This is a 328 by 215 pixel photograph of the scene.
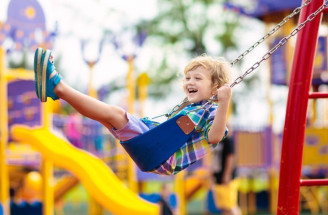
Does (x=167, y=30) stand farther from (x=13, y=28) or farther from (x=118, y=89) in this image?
(x=13, y=28)

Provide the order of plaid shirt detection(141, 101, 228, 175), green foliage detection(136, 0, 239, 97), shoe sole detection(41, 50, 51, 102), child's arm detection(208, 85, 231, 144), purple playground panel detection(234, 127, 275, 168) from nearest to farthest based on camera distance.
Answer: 1. shoe sole detection(41, 50, 51, 102)
2. child's arm detection(208, 85, 231, 144)
3. plaid shirt detection(141, 101, 228, 175)
4. purple playground panel detection(234, 127, 275, 168)
5. green foliage detection(136, 0, 239, 97)

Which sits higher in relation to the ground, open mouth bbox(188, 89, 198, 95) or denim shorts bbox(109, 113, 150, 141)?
open mouth bbox(188, 89, 198, 95)

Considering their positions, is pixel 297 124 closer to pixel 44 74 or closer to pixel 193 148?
pixel 193 148

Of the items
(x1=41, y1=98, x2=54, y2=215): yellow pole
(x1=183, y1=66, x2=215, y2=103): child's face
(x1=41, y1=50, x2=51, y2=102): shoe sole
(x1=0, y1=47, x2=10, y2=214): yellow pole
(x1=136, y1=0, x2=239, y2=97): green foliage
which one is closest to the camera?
(x1=41, y1=50, x2=51, y2=102): shoe sole

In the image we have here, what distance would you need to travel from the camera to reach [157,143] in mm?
2920

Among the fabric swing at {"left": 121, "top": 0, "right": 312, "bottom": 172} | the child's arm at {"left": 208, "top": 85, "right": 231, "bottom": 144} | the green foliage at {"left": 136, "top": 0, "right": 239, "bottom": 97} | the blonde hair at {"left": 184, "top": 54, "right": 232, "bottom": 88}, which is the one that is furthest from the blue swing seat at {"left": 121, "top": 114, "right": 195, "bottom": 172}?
the green foliage at {"left": 136, "top": 0, "right": 239, "bottom": 97}

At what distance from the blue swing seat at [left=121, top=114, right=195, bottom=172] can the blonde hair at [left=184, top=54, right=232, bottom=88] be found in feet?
1.28

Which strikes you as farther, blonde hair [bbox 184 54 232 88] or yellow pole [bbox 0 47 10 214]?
yellow pole [bbox 0 47 10 214]

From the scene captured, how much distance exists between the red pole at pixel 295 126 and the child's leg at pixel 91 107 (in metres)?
0.90

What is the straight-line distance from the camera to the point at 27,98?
9148 mm

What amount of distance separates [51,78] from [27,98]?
666 centimetres

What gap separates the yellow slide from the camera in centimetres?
742

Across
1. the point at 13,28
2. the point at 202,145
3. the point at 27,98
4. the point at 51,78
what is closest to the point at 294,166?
the point at 202,145

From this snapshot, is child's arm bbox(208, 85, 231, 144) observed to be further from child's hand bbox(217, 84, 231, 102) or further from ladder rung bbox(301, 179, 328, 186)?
ladder rung bbox(301, 179, 328, 186)
